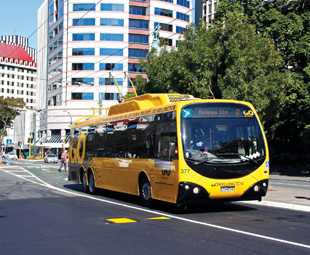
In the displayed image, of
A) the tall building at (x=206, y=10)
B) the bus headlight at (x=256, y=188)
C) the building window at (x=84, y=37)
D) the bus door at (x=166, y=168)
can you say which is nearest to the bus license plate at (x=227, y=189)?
the bus headlight at (x=256, y=188)

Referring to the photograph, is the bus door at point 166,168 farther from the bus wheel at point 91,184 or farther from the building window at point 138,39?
the building window at point 138,39

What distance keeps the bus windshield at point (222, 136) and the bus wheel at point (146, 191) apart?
2.14m

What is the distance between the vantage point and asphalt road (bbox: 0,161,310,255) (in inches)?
287

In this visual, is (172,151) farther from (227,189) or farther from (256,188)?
(256,188)

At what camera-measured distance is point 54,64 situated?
84125 mm

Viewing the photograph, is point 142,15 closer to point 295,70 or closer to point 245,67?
point 295,70

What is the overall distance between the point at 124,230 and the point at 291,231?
317cm

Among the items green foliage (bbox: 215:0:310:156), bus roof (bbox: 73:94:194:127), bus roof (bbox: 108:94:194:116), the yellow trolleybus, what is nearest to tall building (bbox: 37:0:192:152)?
green foliage (bbox: 215:0:310:156)

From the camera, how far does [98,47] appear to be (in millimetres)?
76688

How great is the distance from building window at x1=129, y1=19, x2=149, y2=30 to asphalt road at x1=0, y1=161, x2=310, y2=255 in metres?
67.1

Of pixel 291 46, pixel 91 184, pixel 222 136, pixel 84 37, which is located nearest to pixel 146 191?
pixel 222 136

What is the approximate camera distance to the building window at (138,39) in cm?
7850

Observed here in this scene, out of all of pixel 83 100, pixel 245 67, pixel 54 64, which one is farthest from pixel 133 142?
pixel 54 64

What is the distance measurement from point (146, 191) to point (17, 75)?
171 meters
